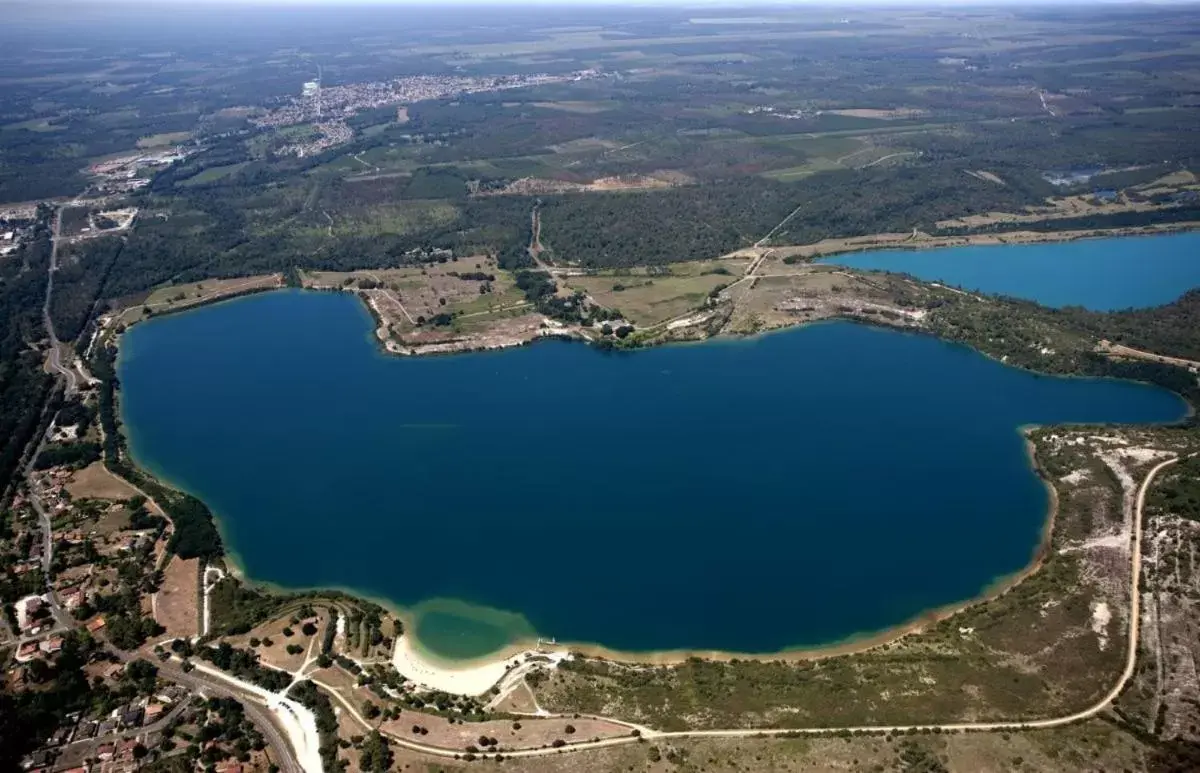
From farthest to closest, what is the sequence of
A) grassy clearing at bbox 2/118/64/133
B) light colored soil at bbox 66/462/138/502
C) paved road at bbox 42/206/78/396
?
grassy clearing at bbox 2/118/64/133
paved road at bbox 42/206/78/396
light colored soil at bbox 66/462/138/502

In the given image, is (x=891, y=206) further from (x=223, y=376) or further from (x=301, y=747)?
(x=301, y=747)

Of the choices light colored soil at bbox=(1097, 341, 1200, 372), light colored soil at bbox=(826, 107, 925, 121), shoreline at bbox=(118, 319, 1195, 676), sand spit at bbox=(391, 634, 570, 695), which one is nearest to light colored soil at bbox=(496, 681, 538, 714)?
sand spit at bbox=(391, 634, 570, 695)

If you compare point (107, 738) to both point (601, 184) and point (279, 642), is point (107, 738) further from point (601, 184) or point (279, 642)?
point (601, 184)

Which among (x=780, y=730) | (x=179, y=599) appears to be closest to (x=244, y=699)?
(x=179, y=599)

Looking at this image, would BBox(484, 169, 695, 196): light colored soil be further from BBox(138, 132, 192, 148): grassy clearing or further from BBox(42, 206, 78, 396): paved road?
BBox(138, 132, 192, 148): grassy clearing

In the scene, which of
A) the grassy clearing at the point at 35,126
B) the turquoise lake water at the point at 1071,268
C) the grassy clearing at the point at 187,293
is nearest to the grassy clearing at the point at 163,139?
the grassy clearing at the point at 35,126

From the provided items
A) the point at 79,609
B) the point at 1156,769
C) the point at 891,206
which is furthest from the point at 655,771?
the point at 891,206
